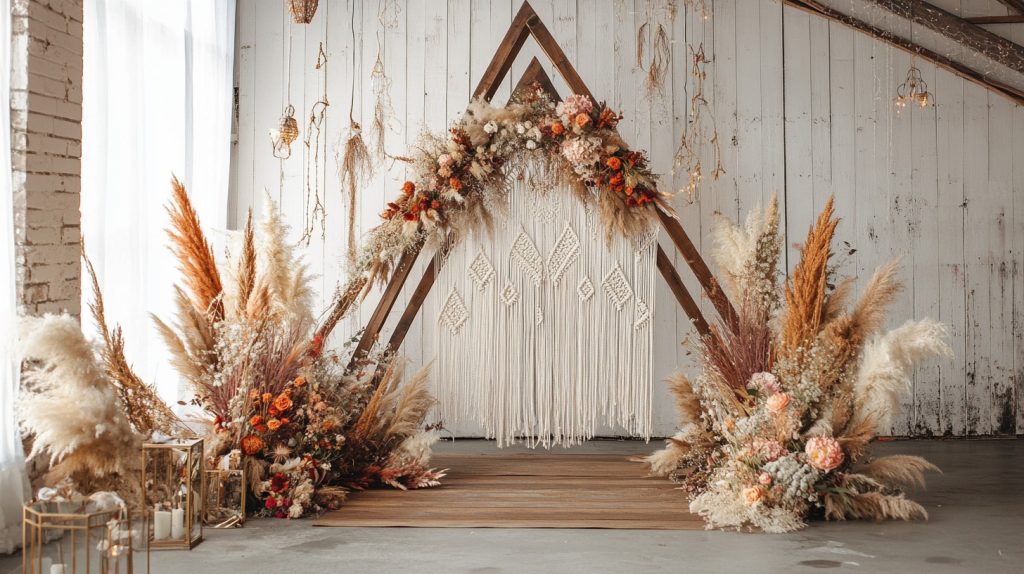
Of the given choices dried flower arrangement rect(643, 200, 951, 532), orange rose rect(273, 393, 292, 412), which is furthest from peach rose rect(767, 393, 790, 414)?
orange rose rect(273, 393, 292, 412)

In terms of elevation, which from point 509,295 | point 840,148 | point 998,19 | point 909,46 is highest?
point 998,19

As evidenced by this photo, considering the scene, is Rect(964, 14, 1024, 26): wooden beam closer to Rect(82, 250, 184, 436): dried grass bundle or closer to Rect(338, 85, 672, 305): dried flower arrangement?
Rect(338, 85, 672, 305): dried flower arrangement

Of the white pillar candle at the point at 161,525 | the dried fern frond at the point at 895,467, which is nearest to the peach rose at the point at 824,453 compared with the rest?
the dried fern frond at the point at 895,467

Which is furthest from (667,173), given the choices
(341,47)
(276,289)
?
(276,289)

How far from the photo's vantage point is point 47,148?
3963mm

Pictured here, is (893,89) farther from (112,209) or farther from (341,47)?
(112,209)

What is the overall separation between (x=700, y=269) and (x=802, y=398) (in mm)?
1015

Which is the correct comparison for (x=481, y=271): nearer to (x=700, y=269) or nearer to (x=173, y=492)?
(x=700, y=269)

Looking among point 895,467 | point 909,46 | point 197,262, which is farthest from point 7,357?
point 909,46

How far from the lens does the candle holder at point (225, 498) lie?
420 cm

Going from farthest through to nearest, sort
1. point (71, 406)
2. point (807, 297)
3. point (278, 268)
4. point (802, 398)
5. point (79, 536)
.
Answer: point (278, 268), point (807, 297), point (802, 398), point (79, 536), point (71, 406)

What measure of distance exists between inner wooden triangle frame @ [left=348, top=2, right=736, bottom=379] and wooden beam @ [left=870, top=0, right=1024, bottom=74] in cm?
221

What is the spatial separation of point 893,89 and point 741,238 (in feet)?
6.85

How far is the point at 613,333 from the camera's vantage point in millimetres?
5188
